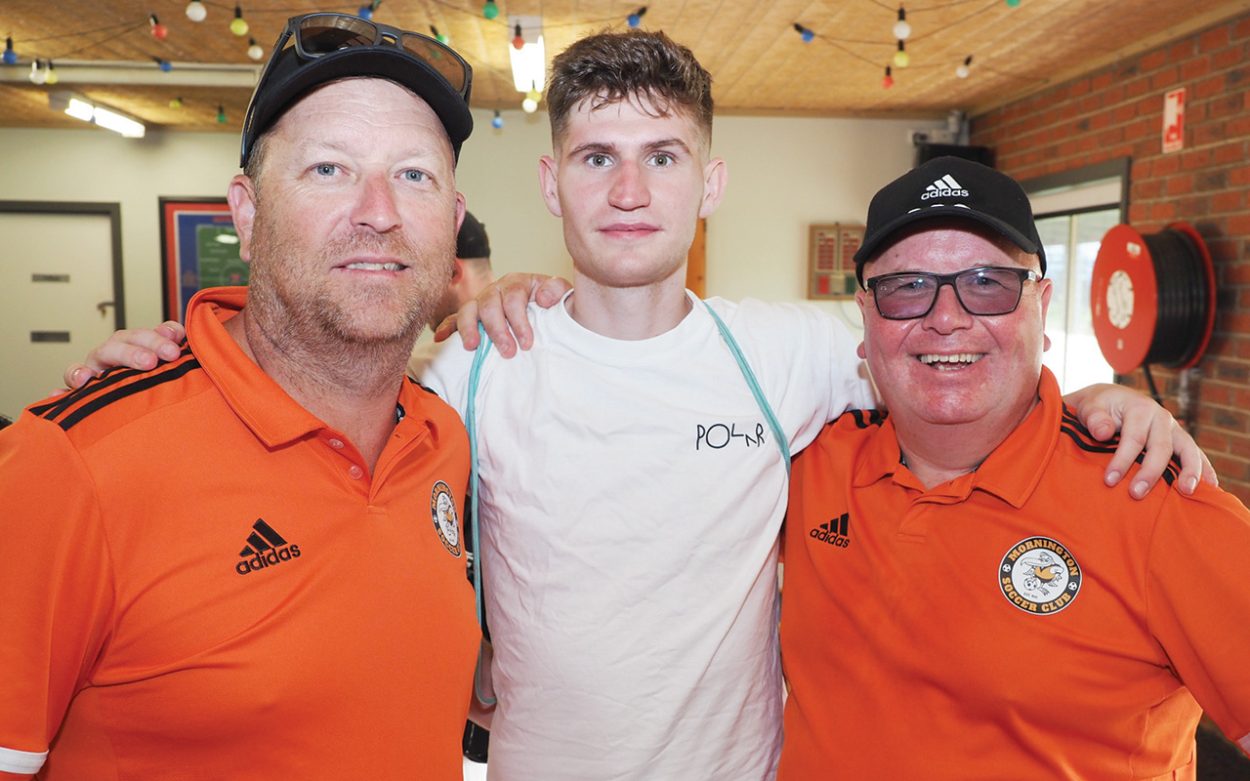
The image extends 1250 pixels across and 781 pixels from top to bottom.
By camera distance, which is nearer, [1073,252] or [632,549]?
[632,549]

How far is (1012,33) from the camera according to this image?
5035mm

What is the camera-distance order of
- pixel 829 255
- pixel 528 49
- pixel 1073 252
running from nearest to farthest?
pixel 528 49, pixel 1073 252, pixel 829 255

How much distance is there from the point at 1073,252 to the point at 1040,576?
223 inches

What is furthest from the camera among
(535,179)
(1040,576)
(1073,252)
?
(535,179)

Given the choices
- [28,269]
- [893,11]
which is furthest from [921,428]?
[28,269]

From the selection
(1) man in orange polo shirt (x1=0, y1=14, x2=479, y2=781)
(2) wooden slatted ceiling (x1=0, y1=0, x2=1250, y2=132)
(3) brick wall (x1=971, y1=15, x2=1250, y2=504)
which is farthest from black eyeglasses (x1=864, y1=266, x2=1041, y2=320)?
(3) brick wall (x1=971, y1=15, x2=1250, y2=504)

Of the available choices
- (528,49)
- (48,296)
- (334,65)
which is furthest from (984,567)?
(48,296)

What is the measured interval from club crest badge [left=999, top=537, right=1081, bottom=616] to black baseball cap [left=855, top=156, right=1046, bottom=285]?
53 cm

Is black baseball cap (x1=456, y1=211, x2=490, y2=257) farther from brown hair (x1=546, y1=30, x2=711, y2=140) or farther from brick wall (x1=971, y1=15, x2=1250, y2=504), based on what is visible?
brick wall (x1=971, y1=15, x2=1250, y2=504)

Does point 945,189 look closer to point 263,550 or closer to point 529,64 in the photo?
point 263,550

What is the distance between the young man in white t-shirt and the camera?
5.30ft

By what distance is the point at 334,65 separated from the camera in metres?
1.35

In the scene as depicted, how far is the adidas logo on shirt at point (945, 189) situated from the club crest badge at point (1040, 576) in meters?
0.62

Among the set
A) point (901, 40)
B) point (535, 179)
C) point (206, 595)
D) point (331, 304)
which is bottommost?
point (206, 595)
